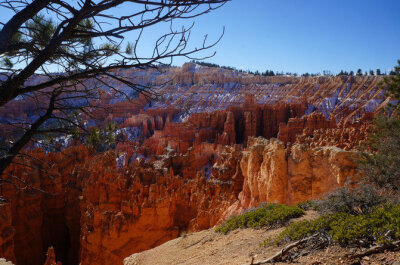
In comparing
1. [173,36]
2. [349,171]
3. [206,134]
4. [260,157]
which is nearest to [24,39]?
[173,36]

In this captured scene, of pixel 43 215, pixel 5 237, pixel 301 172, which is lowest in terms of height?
pixel 43 215

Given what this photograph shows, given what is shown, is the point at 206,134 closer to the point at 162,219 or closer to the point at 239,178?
the point at 239,178

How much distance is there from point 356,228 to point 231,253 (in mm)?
2017

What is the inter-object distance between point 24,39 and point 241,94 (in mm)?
55142

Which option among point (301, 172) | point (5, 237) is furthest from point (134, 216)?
point (301, 172)

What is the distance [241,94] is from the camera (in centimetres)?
5678

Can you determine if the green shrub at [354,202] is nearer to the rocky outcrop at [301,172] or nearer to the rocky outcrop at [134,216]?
the rocky outcrop at [301,172]

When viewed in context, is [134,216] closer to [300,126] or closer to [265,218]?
[265,218]

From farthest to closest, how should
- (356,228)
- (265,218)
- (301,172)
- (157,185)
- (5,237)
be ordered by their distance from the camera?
1. (157,185)
2. (5,237)
3. (301,172)
4. (265,218)
5. (356,228)

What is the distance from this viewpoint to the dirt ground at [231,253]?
3.26 metres

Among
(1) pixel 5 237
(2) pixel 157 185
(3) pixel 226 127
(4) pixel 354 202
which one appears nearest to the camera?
(4) pixel 354 202

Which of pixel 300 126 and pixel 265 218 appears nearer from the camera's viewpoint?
pixel 265 218

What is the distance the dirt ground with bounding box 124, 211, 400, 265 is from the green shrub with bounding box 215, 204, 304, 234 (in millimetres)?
162

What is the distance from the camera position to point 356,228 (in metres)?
3.58
